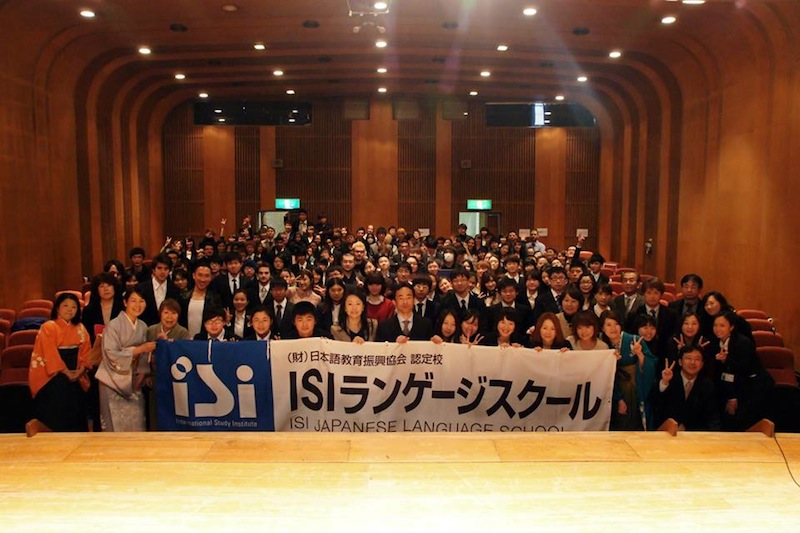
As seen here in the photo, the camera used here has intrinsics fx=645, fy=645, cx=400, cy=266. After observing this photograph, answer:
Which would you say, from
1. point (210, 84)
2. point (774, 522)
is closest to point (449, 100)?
point (210, 84)

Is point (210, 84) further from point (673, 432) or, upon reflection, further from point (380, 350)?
point (673, 432)

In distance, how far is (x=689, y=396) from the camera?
15.7 feet

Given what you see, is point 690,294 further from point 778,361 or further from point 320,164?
point 320,164

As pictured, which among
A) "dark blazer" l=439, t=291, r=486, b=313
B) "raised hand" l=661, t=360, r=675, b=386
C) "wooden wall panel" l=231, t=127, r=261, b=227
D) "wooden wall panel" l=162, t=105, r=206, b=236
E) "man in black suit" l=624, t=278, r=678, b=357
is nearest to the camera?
"raised hand" l=661, t=360, r=675, b=386

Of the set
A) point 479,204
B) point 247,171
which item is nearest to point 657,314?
point 479,204

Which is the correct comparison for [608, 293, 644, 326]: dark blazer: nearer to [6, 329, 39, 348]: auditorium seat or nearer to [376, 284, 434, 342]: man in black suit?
[376, 284, 434, 342]: man in black suit

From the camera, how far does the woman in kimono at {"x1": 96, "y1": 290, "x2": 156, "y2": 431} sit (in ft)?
15.9

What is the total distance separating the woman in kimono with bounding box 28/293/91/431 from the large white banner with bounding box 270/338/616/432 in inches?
62.9

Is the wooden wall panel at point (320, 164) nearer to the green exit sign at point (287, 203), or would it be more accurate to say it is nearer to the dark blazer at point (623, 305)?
the green exit sign at point (287, 203)

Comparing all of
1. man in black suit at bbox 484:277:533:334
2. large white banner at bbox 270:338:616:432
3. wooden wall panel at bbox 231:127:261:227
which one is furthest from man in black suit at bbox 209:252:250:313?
wooden wall panel at bbox 231:127:261:227

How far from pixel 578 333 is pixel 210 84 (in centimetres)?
1369

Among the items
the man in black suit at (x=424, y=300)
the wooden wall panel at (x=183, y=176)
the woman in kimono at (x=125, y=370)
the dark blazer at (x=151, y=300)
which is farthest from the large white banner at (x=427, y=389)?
the wooden wall panel at (x=183, y=176)

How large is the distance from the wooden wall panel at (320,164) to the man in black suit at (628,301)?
41.2 ft

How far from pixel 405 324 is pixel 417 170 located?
1361cm
